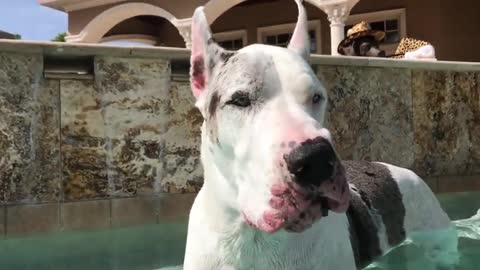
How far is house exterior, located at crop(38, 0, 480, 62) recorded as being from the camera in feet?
54.2

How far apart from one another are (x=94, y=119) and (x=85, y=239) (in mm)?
1232

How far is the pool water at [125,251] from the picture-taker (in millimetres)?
4133

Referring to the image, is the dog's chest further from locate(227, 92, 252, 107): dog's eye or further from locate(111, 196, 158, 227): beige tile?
locate(111, 196, 158, 227): beige tile

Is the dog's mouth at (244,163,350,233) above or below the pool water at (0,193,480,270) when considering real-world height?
above

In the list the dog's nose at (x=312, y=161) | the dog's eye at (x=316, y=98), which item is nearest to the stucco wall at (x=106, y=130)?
the dog's eye at (x=316, y=98)

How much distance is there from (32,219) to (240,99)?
13.4 feet

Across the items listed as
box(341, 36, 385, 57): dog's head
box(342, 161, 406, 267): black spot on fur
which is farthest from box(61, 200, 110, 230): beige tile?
box(341, 36, 385, 57): dog's head

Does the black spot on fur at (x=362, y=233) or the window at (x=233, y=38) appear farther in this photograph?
the window at (x=233, y=38)

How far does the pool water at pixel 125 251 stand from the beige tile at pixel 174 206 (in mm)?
169

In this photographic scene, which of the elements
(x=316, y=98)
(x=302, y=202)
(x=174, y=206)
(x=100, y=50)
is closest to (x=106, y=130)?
(x=100, y=50)

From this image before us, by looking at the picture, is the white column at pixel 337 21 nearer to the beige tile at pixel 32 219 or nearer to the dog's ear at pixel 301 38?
the beige tile at pixel 32 219

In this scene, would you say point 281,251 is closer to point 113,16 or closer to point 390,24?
point 390,24

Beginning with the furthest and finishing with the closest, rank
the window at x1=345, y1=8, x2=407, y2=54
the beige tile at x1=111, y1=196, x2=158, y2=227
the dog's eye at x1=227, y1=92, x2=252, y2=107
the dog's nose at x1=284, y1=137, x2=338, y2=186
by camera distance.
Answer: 1. the window at x1=345, y1=8, x2=407, y2=54
2. the beige tile at x1=111, y1=196, x2=158, y2=227
3. the dog's eye at x1=227, y1=92, x2=252, y2=107
4. the dog's nose at x1=284, y1=137, x2=338, y2=186

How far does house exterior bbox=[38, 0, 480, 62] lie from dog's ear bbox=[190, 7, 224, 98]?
41.7 feet
